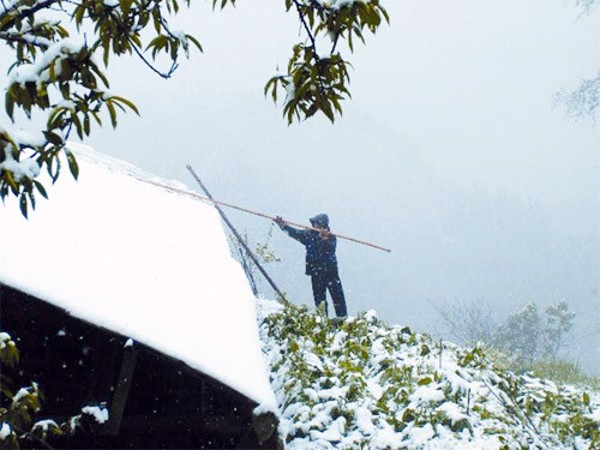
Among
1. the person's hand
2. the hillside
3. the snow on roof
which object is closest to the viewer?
the snow on roof

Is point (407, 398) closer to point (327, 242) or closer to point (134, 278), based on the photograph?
point (134, 278)

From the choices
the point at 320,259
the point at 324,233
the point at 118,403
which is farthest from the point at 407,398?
the point at 320,259

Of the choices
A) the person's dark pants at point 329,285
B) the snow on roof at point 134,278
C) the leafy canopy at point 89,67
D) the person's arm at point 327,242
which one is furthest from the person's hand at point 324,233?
the leafy canopy at point 89,67

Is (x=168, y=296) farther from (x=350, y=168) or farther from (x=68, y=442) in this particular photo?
(x=350, y=168)

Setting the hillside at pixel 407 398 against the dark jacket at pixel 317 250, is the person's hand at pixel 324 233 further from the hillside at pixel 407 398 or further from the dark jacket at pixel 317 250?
the hillside at pixel 407 398

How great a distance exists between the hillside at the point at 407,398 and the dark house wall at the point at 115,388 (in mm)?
1232

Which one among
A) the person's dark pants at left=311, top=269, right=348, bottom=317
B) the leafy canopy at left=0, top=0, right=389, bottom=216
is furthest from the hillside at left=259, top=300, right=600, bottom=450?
the leafy canopy at left=0, top=0, right=389, bottom=216

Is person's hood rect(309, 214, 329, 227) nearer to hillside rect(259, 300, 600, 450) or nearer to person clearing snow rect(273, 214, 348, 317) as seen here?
person clearing snow rect(273, 214, 348, 317)

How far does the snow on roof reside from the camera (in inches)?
166

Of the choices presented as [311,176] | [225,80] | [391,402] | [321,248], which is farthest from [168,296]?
[225,80]

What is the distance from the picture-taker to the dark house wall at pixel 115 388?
466 centimetres

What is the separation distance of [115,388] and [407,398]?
329 centimetres

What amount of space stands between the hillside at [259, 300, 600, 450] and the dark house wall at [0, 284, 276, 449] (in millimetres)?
1232

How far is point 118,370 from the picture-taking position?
4840mm
